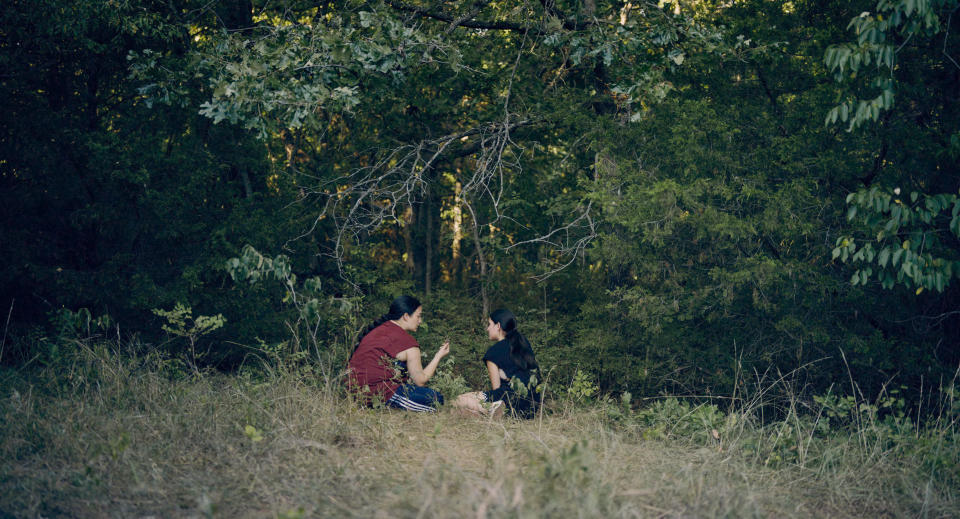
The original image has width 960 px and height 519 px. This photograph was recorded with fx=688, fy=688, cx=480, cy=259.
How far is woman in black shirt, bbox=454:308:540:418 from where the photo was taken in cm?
584

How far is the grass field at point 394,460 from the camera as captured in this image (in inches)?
140

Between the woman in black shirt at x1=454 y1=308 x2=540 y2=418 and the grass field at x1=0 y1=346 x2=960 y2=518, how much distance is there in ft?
0.82

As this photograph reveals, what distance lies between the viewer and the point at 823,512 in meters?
4.01

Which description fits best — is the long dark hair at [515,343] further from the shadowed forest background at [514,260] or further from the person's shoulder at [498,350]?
the shadowed forest background at [514,260]

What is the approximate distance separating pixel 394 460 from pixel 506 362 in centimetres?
199

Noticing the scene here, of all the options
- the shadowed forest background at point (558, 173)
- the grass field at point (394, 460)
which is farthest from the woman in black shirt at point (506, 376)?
the shadowed forest background at point (558, 173)

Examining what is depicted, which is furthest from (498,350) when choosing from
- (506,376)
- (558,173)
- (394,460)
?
(558,173)

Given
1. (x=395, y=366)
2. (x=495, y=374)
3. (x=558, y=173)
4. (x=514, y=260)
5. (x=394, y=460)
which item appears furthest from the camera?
(x=514, y=260)

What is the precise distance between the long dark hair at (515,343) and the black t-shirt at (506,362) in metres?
0.03

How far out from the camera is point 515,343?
618 centimetres

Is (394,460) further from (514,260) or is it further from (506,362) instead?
(514,260)

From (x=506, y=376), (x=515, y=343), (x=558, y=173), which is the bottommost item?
(x=506, y=376)

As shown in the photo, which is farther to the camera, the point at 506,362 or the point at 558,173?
the point at 558,173

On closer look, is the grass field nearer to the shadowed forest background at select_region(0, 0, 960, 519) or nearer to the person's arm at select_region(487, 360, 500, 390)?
the shadowed forest background at select_region(0, 0, 960, 519)
